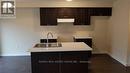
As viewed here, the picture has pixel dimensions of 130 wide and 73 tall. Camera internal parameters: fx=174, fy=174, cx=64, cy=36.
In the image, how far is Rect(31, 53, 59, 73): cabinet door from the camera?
13.9 feet

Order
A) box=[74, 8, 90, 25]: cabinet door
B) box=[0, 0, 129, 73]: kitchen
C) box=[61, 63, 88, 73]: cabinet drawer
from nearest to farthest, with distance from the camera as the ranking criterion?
box=[61, 63, 88, 73]: cabinet drawer → box=[0, 0, 129, 73]: kitchen → box=[74, 8, 90, 25]: cabinet door

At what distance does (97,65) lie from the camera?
6090mm

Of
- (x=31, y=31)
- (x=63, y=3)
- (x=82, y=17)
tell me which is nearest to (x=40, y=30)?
(x=31, y=31)

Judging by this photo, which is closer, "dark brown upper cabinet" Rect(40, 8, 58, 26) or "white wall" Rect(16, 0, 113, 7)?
"white wall" Rect(16, 0, 113, 7)

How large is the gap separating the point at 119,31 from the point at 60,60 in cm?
322

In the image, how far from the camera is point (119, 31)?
21.5ft

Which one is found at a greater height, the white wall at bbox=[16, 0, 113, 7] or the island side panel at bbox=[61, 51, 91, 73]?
the white wall at bbox=[16, 0, 113, 7]

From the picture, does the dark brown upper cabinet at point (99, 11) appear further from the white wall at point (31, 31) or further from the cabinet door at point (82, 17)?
the white wall at point (31, 31)

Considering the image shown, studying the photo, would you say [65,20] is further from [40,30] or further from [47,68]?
[47,68]

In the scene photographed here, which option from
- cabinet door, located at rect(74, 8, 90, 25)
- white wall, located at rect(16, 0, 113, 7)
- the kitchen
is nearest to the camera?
white wall, located at rect(16, 0, 113, 7)

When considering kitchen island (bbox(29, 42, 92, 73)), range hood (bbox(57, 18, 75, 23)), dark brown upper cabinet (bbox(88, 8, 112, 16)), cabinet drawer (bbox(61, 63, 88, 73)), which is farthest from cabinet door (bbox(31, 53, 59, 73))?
dark brown upper cabinet (bbox(88, 8, 112, 16))

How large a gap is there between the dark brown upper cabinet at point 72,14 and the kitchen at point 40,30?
22cm

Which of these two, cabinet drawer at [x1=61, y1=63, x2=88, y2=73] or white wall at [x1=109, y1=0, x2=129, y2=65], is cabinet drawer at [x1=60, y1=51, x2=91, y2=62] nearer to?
cabinet drawer at [x1=61, y1=63, x2=88, y2=73]

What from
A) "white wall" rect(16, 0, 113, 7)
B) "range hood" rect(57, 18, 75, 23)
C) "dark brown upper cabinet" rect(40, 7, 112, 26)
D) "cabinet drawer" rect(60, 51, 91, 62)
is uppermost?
"white wall" rect(16, 0, 113, 7)
